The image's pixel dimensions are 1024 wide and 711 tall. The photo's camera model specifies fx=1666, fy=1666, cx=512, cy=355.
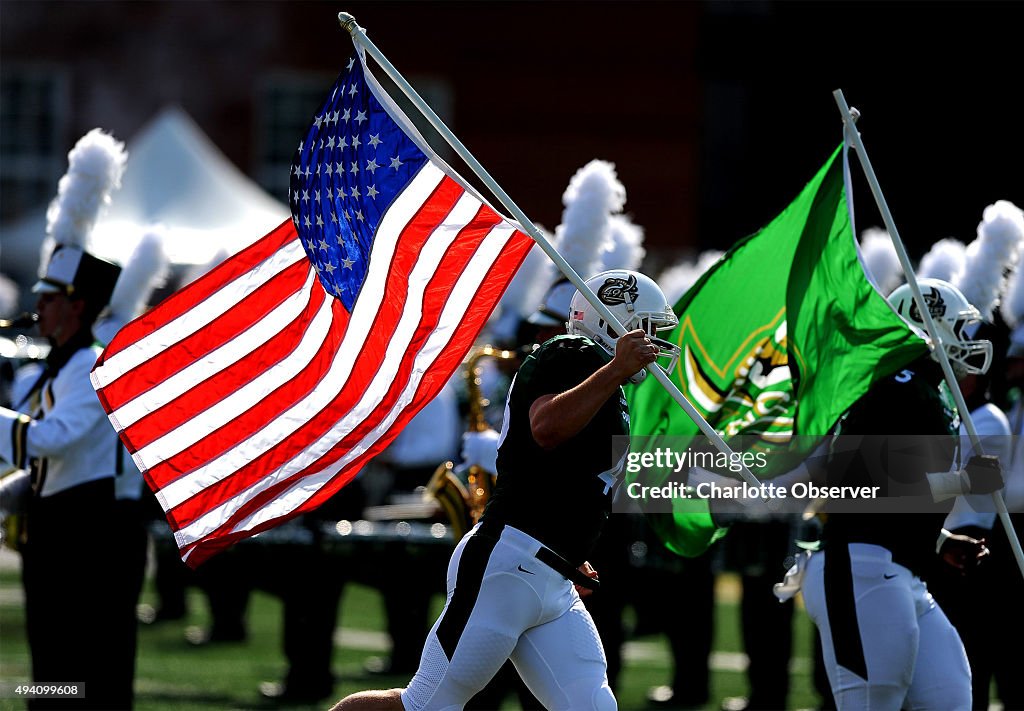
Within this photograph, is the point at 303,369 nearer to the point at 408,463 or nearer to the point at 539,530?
the point at 539,530

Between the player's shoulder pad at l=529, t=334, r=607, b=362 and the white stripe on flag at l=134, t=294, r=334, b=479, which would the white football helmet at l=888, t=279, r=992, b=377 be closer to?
the player's shoulder pad at l=529, t=334, r=607, b=362

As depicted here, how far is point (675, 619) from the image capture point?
11.2 metres

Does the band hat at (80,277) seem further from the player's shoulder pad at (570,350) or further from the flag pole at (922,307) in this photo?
the flag pole at (922,307)

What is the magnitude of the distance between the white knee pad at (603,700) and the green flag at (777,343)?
1.63m

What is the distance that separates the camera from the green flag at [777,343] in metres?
6.58

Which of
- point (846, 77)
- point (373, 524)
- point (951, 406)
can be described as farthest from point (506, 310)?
point (846, 77)

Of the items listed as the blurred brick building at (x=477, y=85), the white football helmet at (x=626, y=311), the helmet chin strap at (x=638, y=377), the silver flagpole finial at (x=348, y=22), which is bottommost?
the helmet chin strap at (x=638, y=377)

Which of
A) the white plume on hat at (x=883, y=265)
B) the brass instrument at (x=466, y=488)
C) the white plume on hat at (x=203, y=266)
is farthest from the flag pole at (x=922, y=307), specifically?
the white plume on hat at (x=203, y=266)

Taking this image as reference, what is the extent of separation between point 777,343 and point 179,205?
10.7m

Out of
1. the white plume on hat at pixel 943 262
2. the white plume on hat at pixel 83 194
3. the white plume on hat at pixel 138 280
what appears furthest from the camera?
the white plume on hat at pixel 138 280

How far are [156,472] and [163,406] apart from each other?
0.26 m

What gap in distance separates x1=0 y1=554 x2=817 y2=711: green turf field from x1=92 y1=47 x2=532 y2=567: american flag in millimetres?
2057

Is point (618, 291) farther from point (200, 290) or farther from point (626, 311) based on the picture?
point (200, 290)

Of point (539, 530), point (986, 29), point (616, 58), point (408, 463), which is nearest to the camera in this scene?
point (539, 530)
